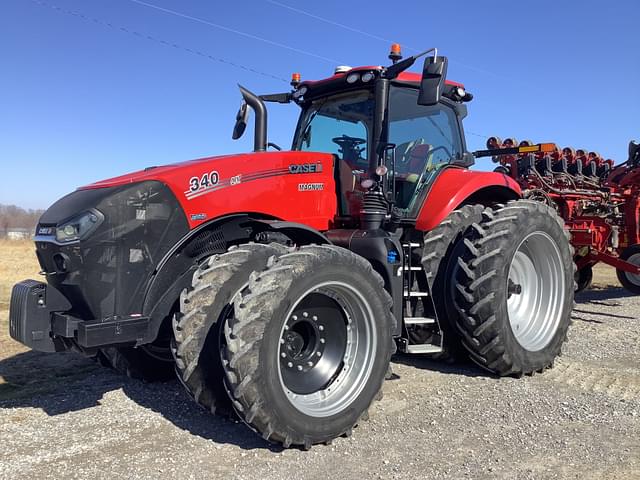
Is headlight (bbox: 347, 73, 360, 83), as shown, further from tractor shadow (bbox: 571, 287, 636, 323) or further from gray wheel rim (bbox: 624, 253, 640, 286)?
gray wheel rim (bbox: 624, 253, 640, 286)

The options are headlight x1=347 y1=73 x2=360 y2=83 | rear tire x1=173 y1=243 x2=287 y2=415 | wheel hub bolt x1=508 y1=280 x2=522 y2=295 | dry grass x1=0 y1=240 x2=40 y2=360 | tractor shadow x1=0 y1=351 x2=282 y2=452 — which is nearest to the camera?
rear tire x1=173 y1=243 x2=287 y2=415

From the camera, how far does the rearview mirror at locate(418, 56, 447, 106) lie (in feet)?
13.7

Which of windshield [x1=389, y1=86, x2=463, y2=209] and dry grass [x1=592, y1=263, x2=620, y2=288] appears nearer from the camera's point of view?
windshield [x1=389, y1=86, x2=463, y2=209]

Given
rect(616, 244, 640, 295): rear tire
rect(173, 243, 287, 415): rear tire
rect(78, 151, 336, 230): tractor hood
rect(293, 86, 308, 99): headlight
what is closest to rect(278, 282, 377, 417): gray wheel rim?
rect(173, 243, 287, 415): rear tire

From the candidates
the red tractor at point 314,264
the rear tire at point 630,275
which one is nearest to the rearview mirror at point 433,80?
the red tractor at point 314,264

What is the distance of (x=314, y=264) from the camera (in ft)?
11.8

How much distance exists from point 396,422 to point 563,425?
1.14 meters

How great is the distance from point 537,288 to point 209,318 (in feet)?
11.5

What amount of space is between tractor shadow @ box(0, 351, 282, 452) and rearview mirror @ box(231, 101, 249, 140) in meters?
2.32

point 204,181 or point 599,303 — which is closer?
point 204,181

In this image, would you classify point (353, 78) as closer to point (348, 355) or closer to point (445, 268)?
point (445, 268)

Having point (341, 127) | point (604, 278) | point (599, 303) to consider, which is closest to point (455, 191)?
point (341, 127)

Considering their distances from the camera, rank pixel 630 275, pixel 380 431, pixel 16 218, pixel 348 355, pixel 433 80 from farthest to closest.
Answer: pixel 16 218, pixel 630 275, pixel 433 80, pixel 348 355, pixel 380 431

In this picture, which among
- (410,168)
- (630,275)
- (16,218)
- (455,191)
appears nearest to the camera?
(455,191)
